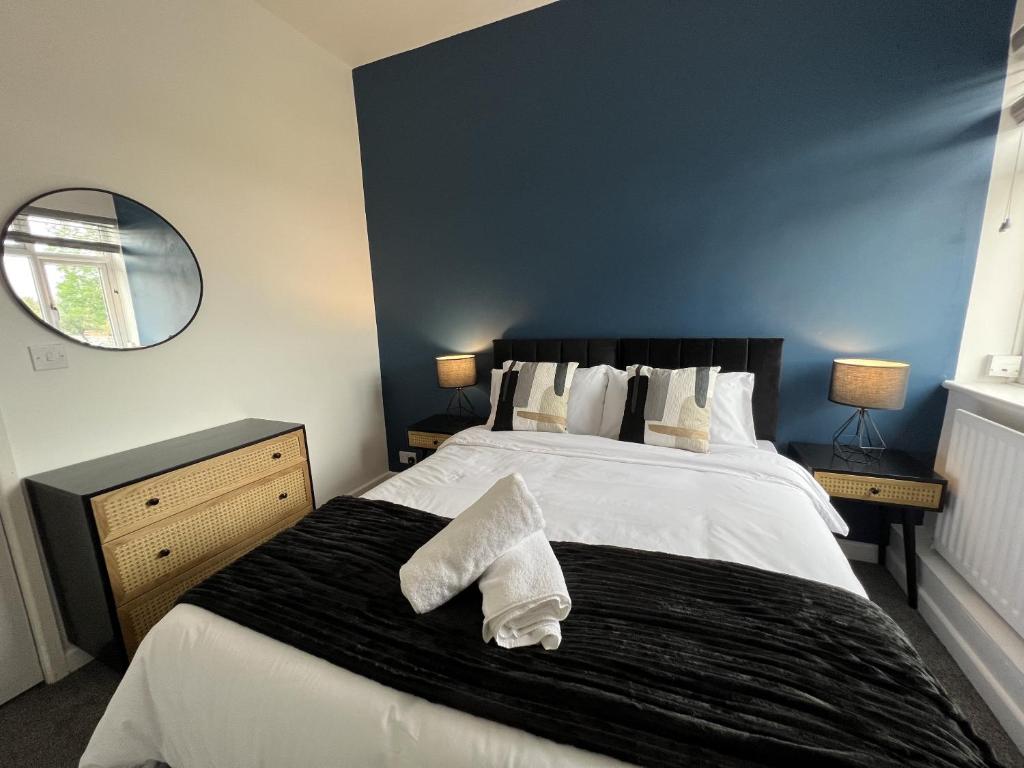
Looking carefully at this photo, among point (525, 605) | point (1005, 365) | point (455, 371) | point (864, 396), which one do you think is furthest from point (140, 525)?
point (1005, 365)

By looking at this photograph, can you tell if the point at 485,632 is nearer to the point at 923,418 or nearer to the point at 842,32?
the point at 923,418

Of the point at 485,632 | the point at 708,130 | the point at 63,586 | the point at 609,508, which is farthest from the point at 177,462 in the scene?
the point at 708,130

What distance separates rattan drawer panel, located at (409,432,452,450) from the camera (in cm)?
272

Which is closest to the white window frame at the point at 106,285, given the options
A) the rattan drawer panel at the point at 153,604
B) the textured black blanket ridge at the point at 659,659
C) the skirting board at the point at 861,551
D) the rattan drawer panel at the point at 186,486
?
the rattan drawer panel at the point at 186,486

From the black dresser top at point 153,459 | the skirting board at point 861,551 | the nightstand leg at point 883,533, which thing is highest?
the black dresser top at point 153,459

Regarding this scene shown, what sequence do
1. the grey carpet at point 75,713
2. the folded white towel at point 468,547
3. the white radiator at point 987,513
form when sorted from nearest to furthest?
the folded white towel at point 468,547
the grey carpet at point 75,713
the white radiator at point 987,513

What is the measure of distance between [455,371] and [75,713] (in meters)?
2.14

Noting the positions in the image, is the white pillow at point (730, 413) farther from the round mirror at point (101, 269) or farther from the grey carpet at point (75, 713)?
the round mirror at point (101, 269)

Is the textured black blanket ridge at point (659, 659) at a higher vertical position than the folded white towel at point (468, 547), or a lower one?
lower

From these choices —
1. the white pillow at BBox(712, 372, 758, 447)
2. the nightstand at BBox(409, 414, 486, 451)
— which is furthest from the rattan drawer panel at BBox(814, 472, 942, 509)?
the nightstand at BBox(409, 414, 486, 451)

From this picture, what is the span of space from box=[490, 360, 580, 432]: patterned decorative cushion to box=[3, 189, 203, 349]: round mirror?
1.65 meters

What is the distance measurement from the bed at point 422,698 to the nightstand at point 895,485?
258mm

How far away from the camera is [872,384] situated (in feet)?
6.01

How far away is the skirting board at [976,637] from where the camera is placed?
133 cm
